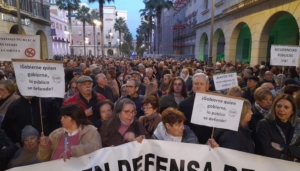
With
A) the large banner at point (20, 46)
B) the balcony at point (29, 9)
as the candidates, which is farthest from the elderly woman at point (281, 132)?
the balcony at point (29, 9)

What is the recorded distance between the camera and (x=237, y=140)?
2.97 m

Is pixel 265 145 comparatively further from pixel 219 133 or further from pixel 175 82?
pixel 175 82

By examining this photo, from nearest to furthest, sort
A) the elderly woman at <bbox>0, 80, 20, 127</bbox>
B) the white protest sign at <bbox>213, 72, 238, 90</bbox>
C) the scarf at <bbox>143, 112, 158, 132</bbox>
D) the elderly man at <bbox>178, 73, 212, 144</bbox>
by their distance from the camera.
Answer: the elderly man at <bbox>178, 73, 212, 144</bbox>, the scarf at <bbox>143, 112, 158, 132</bbox>, the elderly woman at <bbox>0, 80, 20, 127</bbox>, the white protest sign at <bbox>213, 72, 238, 90</bbox>

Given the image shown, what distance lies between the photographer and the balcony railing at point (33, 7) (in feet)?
59.3

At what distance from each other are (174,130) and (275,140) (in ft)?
4.03

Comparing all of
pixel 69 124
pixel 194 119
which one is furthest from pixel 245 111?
pixel 69 124

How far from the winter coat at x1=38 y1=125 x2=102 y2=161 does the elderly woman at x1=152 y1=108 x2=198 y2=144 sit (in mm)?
757

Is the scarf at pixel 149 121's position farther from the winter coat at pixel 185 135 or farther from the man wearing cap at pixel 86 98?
the man wearing cap at pixel 86 98

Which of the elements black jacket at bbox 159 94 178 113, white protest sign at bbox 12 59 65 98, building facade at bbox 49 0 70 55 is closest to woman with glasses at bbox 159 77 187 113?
black jacket at bbox 159 94 178 113

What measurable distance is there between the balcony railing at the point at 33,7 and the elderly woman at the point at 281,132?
1818 centimetres

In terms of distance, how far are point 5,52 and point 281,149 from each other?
4260 millimetres

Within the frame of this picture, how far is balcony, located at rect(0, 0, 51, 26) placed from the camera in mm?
16266

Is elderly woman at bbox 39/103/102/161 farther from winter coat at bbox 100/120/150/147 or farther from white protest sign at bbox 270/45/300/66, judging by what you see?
white protest sign at bbox 270/45/300/66

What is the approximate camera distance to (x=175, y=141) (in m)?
3.07
